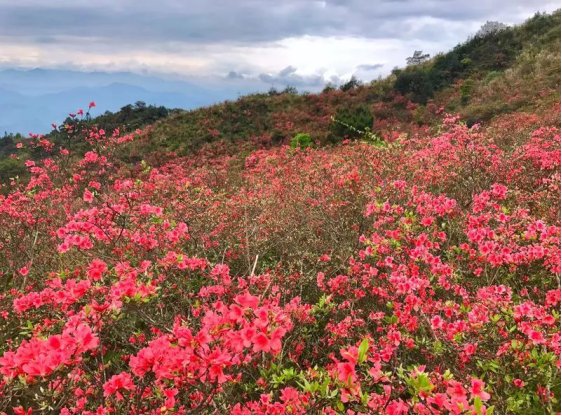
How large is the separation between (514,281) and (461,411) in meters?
2.11

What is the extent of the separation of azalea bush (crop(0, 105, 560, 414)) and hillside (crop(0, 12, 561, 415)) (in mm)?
18

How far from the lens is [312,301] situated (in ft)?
15.5

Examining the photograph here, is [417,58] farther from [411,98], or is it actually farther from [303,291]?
[303,291]

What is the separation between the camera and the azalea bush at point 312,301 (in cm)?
233

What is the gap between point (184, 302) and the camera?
4.33 m

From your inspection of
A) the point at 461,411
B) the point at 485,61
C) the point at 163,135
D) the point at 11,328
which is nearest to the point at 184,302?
the point at 11,328

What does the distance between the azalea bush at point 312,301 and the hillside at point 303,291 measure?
0.02 meters

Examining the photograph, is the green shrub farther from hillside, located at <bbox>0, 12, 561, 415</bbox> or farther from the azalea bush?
the azalea bush

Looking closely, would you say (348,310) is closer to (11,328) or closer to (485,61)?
(11,328)

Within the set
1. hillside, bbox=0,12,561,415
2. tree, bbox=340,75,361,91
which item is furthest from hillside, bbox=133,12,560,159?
hillside, bbox=0,12,561,415

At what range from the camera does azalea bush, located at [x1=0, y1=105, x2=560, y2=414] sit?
233 cm

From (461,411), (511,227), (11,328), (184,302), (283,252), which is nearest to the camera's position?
(461,411)

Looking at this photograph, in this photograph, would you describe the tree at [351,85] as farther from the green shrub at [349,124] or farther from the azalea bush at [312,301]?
the azalea bush at [312,301]

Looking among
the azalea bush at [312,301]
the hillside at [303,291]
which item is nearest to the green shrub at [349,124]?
the hillside at [303,291]
